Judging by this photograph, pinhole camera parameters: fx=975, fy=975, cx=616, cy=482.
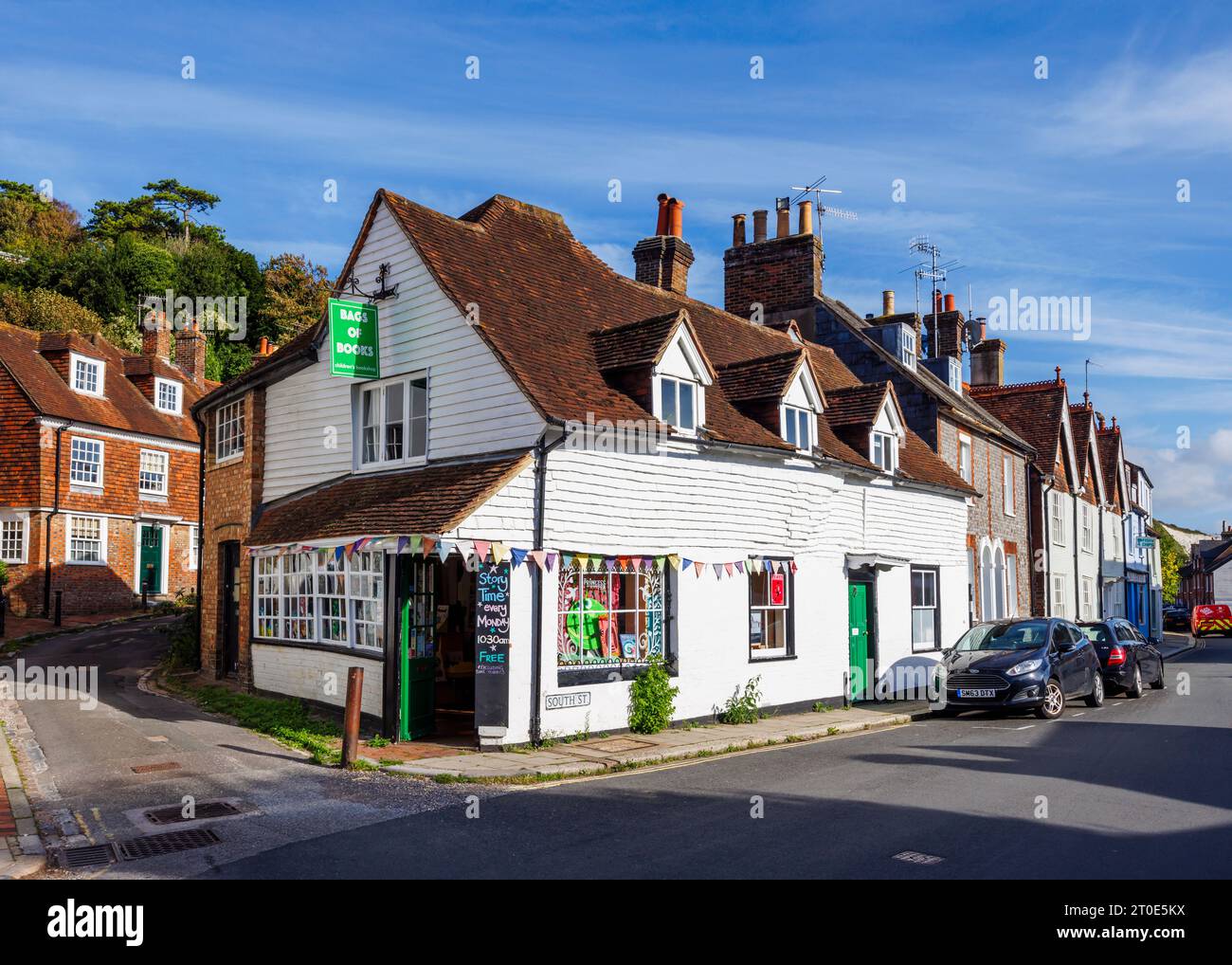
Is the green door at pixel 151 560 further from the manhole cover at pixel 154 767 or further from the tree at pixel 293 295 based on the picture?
the manhole cover at pixel 154 767

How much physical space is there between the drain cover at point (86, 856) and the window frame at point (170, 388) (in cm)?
3201

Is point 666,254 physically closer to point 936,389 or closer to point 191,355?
point 936,389

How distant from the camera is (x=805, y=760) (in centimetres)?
1243

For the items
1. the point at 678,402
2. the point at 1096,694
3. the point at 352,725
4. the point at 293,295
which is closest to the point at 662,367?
the point at 678,402

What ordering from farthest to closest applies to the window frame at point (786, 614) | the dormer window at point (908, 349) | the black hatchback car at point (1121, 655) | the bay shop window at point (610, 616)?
the dormer window at point (908, 349) → the black hatchback car at point (1121, 655) → the window frame at point (786, 614) → the bay shop window at point (610, 616)

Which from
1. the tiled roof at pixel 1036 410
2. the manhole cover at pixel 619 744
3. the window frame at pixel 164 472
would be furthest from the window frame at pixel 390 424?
the tiled roof at pixel 1036 410

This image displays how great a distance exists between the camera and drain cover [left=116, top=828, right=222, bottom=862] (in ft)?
26.1

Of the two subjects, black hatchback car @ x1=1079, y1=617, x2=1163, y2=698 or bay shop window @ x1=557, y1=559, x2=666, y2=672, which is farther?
black hatchback car @ x1=1079, y1=617, x2=1163, y2=698

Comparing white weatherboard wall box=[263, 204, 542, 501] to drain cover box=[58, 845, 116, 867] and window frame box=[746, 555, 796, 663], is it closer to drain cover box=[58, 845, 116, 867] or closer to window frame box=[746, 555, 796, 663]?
window frame box=[746, 555, 796, 663]

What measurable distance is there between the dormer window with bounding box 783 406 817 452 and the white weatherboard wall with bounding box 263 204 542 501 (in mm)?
5788

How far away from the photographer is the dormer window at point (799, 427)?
17.3 m

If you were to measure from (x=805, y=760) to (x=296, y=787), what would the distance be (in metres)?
6.18

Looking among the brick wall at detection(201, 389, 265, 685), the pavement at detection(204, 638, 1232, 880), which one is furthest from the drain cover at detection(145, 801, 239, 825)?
the brick wall at detection(201, 389, 265, 685)
